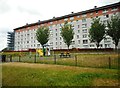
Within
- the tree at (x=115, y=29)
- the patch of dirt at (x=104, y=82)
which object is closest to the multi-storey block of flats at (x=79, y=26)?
the tree at (x=115, y=29)

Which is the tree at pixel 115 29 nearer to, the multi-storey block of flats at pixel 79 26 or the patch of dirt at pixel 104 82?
the multi-storey block of flats at pixel 79 26

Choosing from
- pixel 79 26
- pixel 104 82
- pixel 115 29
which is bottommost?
pixel 104 82

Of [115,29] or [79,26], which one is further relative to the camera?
[79,26]

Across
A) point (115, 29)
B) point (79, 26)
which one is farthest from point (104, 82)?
point (79, 26)

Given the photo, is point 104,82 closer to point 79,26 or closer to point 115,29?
point 115,29

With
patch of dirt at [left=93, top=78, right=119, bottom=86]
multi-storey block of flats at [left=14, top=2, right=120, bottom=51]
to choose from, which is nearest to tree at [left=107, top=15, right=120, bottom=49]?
multi-storey block of flats at [left=14, top=2, right=120, bottom=51]

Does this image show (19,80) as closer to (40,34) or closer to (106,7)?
(40,34)

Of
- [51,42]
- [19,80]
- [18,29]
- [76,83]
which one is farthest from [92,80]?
[18,29]

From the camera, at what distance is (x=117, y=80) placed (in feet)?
33.1

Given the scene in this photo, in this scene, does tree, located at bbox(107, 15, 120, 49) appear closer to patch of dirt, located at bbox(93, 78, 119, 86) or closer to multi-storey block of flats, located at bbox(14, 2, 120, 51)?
multi-storey block of flats, located at bbox(14, 2, 120, 51)

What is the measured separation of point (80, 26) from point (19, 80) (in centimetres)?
5980

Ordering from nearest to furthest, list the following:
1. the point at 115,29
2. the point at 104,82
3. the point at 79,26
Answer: the point at 104,82 → the point at 115,29 → the point at 79,26

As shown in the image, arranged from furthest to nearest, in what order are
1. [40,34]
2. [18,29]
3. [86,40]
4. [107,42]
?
[18,29]
[86,40]
[107,42]
[40,34]

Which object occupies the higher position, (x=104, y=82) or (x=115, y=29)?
(x=115, y=29)
